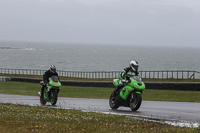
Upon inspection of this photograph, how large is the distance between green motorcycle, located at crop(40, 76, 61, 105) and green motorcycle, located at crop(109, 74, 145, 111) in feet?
10.3

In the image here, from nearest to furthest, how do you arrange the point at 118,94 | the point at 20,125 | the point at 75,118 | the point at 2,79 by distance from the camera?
the point at 20,125, the point at 75,118, the point at 118,94, the point at 2,79

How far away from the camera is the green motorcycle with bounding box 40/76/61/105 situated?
16453 millimetres

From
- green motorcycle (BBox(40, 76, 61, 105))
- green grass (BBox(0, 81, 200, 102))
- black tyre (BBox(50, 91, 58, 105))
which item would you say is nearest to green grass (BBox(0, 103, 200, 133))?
green motorcycle (BBox(40, 76, 61, 105))

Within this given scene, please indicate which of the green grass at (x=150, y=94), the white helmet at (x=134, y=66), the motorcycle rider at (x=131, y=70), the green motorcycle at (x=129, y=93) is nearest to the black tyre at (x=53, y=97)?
the green motorcycle at (x=129, y=93)

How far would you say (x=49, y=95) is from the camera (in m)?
17.2

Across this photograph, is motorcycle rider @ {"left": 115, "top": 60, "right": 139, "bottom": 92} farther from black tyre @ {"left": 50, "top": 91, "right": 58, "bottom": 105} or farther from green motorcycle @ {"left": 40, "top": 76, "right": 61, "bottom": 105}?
black tyre @ {"left": 50, "top": 91, "right": 58, "bottom": 105}

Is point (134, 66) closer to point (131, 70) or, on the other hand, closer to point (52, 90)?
point (131, 70)

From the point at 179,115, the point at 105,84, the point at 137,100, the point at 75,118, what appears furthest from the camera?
the point at 105,84

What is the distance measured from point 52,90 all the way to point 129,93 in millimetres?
4609

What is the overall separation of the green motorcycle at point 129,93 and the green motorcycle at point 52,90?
10.3ft

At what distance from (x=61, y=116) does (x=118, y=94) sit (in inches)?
145

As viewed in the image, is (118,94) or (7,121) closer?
(7,121)

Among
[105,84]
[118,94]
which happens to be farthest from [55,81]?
[105,84]

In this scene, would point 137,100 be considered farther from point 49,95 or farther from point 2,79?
point 2,79
